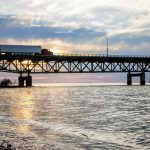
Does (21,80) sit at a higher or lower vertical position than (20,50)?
lower

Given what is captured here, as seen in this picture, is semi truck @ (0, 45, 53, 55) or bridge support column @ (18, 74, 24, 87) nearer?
semi truck @ (0, 45, 53, 55)

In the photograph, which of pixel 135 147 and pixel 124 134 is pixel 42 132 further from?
pixel 135 147

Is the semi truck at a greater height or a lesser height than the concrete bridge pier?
greater

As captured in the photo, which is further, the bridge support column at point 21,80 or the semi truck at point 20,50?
the bridge support column at point 21,80

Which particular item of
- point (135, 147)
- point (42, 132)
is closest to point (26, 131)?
point (42, 132)

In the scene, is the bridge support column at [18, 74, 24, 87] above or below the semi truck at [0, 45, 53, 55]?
below

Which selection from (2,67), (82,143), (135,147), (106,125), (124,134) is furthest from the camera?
(2,67)

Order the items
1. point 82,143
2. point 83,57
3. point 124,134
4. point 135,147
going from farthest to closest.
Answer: point 83,57, point 124,134, point 82,143, point 135,147

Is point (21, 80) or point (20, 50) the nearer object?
point (20, 50)

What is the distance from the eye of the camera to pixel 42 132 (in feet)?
123

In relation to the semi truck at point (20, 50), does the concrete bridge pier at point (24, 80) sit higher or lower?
lower

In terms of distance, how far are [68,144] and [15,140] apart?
422cm

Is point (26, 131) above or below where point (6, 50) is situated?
below

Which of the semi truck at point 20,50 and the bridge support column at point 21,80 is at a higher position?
the semi truck at point 20,50
